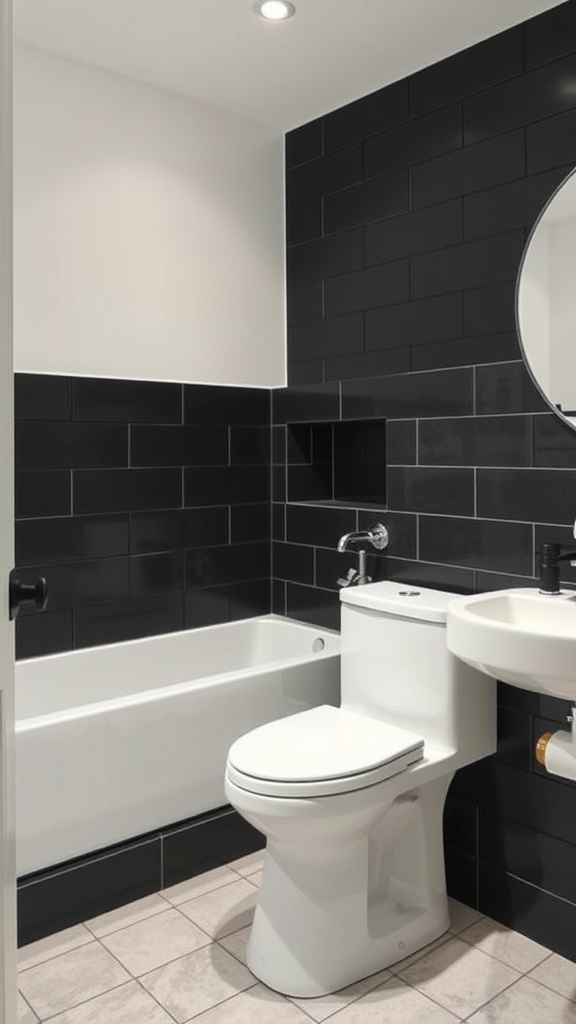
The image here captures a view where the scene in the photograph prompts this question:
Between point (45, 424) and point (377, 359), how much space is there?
1.17 meters

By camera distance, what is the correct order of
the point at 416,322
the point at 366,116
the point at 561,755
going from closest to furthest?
the point at 561,755
the point at 416,322
the point at 366,116

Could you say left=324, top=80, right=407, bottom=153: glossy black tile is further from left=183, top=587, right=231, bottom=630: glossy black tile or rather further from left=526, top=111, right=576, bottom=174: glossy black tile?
left=183, top=587, right=231, bottom=630: glossy black tile

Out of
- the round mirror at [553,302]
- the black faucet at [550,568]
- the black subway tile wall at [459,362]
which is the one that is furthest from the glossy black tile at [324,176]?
the black faucet at [550,568]

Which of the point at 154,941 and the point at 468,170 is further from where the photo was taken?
the point at 468,170

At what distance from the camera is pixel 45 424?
2.72 m

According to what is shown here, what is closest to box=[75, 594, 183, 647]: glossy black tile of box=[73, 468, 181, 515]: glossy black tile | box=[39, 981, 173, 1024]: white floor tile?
box=[73, 468, 181, 515]: glossy black tile

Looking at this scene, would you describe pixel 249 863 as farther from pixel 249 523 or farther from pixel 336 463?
pixel 336 463

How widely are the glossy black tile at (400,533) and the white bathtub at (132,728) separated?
424 mm

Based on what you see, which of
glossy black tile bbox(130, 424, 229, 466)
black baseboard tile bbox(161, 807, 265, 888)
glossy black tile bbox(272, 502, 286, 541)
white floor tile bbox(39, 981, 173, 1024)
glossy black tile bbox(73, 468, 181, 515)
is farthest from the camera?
glossy black tile bbox(272, 502, 286, 541)

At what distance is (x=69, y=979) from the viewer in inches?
80.5

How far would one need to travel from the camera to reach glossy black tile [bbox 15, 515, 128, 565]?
2.69 meters

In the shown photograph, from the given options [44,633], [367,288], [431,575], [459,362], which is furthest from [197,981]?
[367,288]

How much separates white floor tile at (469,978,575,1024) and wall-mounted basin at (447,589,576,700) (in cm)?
81

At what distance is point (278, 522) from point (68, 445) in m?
0.96
